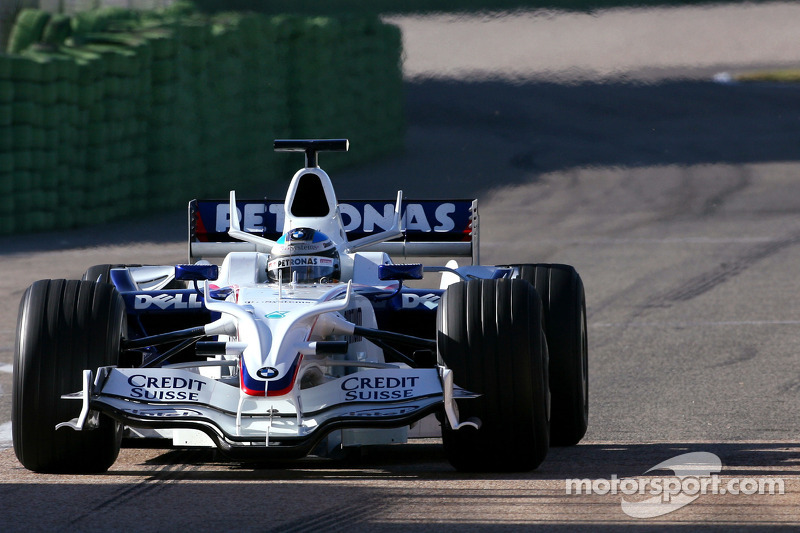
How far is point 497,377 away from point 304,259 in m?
1.84

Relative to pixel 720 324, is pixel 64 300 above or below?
above

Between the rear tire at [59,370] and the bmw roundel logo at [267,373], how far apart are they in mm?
813

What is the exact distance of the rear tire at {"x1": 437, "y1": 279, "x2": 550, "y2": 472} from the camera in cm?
706

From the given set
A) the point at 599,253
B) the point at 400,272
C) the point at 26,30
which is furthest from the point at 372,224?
the point at 26,30

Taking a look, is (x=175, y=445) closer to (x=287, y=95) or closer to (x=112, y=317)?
(x=112, y=317)

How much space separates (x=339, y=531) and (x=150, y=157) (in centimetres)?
1547

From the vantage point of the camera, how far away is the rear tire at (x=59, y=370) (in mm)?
7086

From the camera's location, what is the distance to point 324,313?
24.5 ft

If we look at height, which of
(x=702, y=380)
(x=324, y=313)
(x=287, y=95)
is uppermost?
(x=287, y=95)

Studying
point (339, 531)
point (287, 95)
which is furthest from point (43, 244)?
point (339, 531)

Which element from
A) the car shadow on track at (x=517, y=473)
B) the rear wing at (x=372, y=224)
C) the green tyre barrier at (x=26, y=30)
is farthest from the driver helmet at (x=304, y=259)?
the green tyre barrier at (x=26, y=30)

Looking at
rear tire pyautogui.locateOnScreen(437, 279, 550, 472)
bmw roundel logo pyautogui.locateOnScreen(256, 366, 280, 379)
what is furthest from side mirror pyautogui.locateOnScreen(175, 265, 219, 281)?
rear tire pyautogui.locateOnScreen(437, 279, 550, 472)

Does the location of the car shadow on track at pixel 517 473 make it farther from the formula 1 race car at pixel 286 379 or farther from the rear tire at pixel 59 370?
the rear tire at pixel 59 370

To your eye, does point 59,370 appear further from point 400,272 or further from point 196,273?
point 400,272
